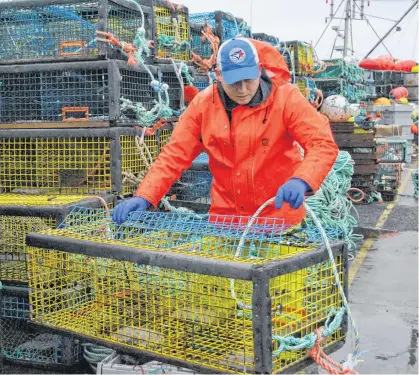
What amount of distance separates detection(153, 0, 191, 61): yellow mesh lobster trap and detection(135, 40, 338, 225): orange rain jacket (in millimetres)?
1748

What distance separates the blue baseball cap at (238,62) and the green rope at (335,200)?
120 inches

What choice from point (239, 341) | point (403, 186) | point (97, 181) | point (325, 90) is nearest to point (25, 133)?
point (97, 181)

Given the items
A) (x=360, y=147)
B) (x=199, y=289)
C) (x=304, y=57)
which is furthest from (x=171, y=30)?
(x=360, y=147)

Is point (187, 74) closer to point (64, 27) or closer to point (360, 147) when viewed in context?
point (64, 27)

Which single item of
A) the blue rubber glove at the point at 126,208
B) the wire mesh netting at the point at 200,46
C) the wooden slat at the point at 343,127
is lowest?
Result: the blue rubber glove at the point at 126,208

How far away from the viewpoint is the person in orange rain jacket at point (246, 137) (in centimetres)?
323

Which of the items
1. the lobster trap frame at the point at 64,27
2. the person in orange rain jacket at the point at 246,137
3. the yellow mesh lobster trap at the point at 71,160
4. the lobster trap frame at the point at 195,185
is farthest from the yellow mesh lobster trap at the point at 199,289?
the lobster trap frame at the point at 195,185

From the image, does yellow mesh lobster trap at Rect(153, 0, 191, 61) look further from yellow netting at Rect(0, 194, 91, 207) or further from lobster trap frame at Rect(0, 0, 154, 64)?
yellow netting at Rect(0, 194, 91, 207)

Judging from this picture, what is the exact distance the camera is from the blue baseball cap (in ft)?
10.6

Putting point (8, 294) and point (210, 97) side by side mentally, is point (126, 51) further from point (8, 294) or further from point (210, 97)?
point (8, 294)

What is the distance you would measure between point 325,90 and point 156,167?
9.71 m

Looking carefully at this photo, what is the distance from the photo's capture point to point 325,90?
1265 cm

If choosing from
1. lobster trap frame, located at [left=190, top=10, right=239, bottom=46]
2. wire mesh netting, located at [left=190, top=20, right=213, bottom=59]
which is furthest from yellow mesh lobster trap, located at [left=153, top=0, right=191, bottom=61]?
wire mesh netting, located at [left=190, top=20, right=213, bottom=59]

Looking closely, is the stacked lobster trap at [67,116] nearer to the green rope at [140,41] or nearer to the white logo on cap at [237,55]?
the green rope at [140,41]
